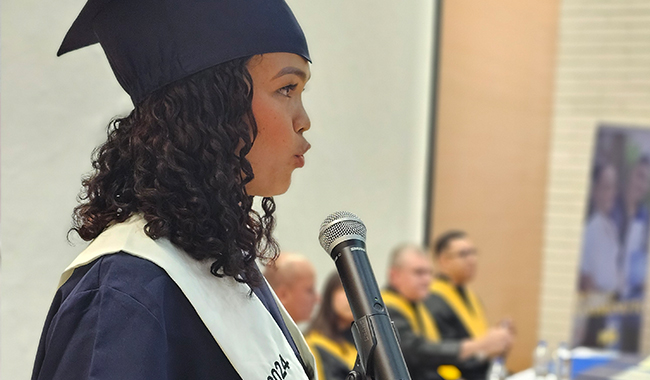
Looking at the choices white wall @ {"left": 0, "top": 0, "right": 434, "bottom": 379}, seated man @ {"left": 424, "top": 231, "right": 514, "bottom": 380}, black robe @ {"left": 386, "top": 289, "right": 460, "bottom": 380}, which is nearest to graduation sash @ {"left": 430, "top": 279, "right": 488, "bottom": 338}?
seated man @ {"left": 424, "top": 231, "right": 514, "bottom": 380}

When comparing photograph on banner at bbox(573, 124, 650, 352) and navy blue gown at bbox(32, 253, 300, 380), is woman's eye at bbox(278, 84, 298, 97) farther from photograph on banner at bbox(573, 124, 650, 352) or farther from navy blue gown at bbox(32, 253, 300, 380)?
photograph on banner at bbox(573, 124, 650, 352)

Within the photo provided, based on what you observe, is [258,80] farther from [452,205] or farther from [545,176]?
[545,176]

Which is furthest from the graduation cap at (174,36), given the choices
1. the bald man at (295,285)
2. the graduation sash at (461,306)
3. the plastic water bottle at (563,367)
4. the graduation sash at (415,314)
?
the graduation sash at (461,306)

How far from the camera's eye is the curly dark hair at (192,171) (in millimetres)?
1059

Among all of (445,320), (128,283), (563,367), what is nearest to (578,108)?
(445,320)

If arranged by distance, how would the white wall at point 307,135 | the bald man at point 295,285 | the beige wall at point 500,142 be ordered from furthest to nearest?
1. the beige wall at point 500,142
2. the bald man at point 295,285
3. the white wall at point 307,135

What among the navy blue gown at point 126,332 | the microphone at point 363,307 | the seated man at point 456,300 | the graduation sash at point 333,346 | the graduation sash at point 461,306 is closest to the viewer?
the navy blue gown at point 126,332

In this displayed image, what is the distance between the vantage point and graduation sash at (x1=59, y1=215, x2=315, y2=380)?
1.02 meters

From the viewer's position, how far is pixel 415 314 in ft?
16.5

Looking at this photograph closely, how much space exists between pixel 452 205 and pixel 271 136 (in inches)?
223

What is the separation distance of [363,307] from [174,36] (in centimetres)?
49

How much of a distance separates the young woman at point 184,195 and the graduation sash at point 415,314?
12.0ft

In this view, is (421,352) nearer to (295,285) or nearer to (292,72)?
(295,285)

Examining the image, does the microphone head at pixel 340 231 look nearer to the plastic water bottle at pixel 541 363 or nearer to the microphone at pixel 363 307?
the microphone at pixel 363 307
